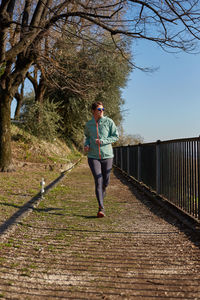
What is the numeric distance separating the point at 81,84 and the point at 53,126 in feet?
18.6

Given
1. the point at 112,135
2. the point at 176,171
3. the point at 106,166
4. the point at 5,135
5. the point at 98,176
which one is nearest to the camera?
the point at 98,176

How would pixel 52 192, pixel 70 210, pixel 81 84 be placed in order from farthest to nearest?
pixel 81 84, pixel 52 192, pixel 70 210

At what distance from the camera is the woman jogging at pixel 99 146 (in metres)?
5.32

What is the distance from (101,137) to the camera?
5395 mm

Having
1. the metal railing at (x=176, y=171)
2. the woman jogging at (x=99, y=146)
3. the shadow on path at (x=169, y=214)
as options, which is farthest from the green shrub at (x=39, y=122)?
the woman jogging at (x=99, y=146)

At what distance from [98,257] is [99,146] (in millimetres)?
2404

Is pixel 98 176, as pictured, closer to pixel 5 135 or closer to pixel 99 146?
pixel 99 146

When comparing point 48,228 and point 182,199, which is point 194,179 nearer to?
point 182,199

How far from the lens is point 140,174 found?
9.87 m

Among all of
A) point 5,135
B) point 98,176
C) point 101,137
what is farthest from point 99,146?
point 5,135

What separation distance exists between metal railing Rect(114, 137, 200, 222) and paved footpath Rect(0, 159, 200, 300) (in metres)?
0.49

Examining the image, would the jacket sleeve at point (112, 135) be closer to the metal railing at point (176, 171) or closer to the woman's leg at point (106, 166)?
the woman's leg at point (106, 166)

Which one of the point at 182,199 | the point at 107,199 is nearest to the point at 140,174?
the point at 107,199

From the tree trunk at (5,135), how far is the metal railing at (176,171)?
5.09 metres
